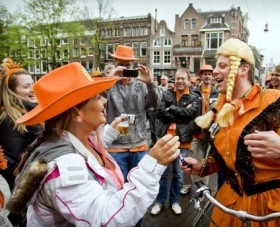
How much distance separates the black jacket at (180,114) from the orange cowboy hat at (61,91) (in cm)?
267

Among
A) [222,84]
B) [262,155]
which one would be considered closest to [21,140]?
[222,84]

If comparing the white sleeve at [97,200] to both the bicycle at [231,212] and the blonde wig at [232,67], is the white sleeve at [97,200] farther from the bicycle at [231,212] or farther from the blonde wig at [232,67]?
the blonde wig at [232,67]

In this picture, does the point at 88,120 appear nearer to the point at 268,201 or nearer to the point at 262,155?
the point at 262,155

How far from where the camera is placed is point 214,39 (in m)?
38.8

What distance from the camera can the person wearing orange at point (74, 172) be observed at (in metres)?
1.26

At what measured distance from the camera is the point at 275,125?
1719mm

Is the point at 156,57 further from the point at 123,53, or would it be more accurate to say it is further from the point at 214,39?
the point at 123,53

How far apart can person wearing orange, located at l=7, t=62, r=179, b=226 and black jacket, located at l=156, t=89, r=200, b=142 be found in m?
2.57

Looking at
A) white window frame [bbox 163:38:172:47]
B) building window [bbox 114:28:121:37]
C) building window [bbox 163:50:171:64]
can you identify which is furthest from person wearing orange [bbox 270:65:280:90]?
building window [bbox 114:28:121:37]

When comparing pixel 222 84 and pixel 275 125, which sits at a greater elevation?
pixel 222 84

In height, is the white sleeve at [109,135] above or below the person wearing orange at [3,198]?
above

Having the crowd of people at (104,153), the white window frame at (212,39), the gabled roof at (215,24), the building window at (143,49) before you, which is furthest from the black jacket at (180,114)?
the building window at (143,49)

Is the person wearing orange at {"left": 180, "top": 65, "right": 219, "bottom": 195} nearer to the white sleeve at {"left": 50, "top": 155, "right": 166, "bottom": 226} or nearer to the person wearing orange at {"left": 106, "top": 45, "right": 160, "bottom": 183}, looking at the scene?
the person wearing orange at {"left": 106, "top": 45, "right": 160, "bottom": 183}

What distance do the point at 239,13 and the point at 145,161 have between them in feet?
148
